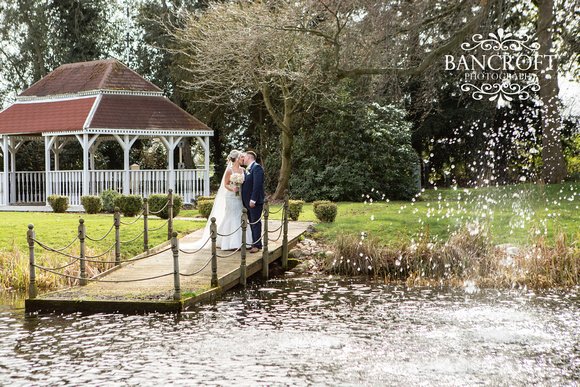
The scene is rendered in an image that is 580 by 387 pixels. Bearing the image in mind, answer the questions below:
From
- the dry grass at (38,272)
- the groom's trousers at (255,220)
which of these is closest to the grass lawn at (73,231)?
the dry grass at (38,272)

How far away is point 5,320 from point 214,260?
3240 mm

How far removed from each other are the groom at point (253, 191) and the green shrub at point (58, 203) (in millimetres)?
10922

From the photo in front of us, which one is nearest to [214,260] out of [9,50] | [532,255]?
[532,255]

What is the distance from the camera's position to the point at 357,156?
87.7 feet

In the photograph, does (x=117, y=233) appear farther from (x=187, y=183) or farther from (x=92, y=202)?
(x=187, y=183)

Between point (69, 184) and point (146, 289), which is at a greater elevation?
point (69, 184)

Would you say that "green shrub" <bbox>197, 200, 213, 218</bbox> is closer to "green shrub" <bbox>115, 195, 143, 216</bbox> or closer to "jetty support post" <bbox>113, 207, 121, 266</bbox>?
"green shrub" <bbox>115, 195, 143, 216</bbox>

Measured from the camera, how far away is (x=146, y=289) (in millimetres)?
9516

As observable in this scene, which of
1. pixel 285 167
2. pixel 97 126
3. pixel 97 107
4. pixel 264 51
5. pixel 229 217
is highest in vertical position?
pixel 264 51

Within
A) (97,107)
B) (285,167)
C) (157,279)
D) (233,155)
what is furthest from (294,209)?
(97,107)

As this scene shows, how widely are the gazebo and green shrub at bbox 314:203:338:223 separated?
7.80m

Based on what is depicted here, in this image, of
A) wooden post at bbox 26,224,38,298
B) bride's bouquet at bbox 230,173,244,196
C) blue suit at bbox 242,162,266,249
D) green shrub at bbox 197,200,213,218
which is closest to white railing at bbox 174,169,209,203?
green shrub at bbox 197,200,213,218

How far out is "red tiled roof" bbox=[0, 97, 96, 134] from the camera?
23.3 metres

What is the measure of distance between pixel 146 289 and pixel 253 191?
354 cm
